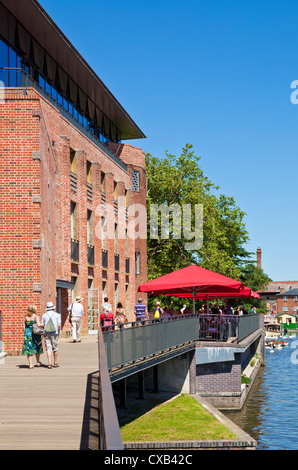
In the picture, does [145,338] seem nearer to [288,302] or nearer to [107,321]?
[107,321]

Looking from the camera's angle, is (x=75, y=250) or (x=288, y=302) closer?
(x=75, y=250)

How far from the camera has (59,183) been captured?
113 ft

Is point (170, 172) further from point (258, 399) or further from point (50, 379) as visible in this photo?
point (50, 379)

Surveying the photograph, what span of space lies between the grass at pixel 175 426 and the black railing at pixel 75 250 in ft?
47.7

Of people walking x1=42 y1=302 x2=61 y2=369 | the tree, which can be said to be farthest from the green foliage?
people walking x1=42 y1=302 x2=61 y2=369

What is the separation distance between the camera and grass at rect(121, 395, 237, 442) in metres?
18.6

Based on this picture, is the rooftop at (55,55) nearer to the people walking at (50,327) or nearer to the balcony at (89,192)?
the balcony at (89,192)

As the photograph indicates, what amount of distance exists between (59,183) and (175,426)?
1744cm

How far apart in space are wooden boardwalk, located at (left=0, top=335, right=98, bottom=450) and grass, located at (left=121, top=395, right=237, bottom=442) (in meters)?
2.23

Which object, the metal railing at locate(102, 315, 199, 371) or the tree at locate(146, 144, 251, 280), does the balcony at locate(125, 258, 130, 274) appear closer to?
the tree at locate(146, 144, 251, 280)

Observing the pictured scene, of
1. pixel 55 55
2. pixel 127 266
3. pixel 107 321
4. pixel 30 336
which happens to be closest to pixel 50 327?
pixel 30 336

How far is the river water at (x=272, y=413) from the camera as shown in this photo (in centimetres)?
2306

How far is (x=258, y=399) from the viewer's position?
33000mm
